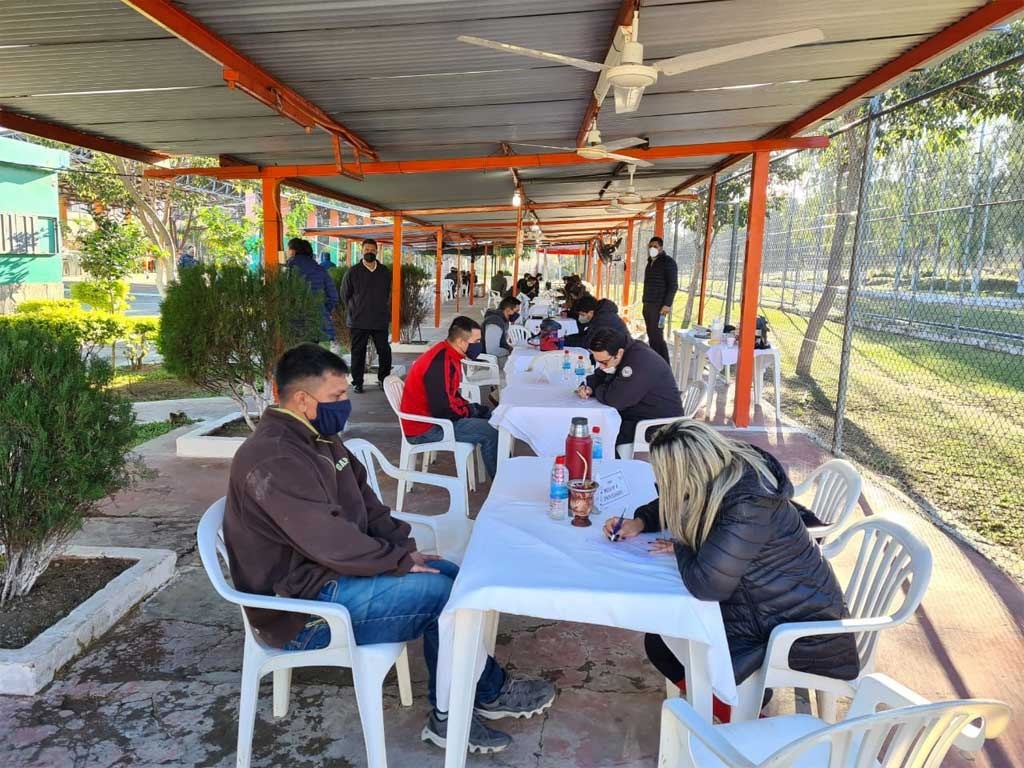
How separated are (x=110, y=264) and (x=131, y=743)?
1339cm

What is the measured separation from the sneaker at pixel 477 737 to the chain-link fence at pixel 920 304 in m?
3.61

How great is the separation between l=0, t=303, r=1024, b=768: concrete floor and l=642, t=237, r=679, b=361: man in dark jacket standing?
6.56 meters

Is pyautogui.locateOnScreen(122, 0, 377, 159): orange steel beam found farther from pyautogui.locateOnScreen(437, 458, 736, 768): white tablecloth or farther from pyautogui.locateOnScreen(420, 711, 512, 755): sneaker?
pyautogui.locateOnScreen(420, 711, 512, 755): sneaker

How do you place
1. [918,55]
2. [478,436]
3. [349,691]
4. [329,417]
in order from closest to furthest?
1. [329,417]
2. [349,691]
3. [918,55]
4. [478,436]

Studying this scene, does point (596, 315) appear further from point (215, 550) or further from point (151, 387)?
point (151, 387)

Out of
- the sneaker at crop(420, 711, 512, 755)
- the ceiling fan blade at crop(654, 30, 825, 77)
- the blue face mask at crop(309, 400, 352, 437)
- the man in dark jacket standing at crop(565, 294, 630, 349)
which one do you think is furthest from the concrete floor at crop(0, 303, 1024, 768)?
the man in dark jacket standing at crop(565, 294, 630, 349)

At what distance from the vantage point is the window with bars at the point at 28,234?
57.1ft

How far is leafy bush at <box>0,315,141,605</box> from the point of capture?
276cm

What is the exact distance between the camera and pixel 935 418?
8086 millimetres

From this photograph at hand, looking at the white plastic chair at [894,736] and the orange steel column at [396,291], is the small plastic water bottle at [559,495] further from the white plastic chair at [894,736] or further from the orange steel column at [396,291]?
the orange steel column at [396,291]

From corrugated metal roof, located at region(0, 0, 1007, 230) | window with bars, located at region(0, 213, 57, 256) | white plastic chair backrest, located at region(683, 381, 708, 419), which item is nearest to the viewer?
corrugated metal roof, located at region(0, 0, 1007, 230)

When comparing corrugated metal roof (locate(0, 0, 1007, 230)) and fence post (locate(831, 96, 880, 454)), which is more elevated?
corrugated metal roof (locate(0, 0, 1007, 230))

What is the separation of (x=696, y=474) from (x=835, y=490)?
1409 millimetres

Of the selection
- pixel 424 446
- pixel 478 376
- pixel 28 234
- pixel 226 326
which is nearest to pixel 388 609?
pixel 424 446
